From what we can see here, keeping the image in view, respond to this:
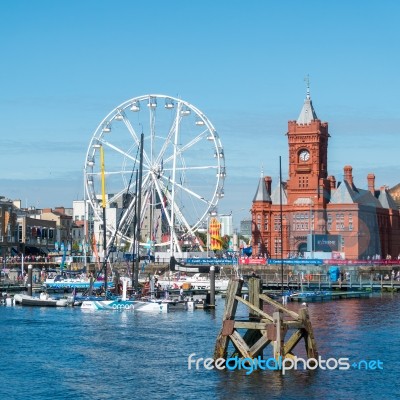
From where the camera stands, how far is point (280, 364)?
52.8 meters

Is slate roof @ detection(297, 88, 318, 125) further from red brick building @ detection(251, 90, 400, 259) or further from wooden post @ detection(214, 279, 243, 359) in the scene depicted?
wooden post @ detection(214, 279, 243, 359)

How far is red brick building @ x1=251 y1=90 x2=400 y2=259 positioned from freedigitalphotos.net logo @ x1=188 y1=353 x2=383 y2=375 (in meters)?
107

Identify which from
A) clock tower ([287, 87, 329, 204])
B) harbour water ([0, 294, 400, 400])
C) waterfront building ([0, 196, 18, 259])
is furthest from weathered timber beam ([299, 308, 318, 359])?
waterfront building ([0, 196, 18, 259])

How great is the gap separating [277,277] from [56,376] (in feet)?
290

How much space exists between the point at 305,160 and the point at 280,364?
12186cm

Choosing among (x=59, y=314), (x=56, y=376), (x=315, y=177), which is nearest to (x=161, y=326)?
(x=59, y=314)

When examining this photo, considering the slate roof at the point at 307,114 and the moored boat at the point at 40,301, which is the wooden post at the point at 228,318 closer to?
the moored boat at the point at 40,301

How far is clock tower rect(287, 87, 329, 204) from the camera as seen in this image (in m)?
172

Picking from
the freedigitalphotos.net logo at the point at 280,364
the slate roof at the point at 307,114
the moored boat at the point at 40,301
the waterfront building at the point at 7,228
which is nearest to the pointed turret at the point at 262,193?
the slate roof at the point at 307,114

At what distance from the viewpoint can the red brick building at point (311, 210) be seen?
17012cm

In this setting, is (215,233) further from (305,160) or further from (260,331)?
(260,331)

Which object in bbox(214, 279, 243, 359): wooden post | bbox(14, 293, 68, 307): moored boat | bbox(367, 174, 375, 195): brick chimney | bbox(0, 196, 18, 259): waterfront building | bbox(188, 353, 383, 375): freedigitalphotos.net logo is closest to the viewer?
bbox(214, 279, 243, 359): wooden post

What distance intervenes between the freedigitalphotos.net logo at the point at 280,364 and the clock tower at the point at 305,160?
113337 mm

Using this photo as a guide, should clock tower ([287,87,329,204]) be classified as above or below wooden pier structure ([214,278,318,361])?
above
